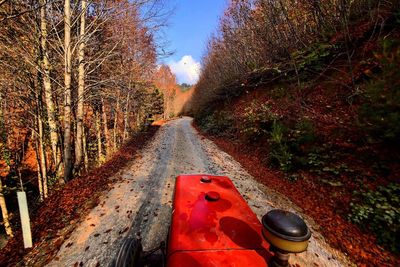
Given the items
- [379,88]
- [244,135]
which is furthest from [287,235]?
[244,135]

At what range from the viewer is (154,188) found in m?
6.66

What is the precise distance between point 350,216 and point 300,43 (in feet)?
33.3

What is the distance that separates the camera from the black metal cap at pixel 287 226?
1717 millimetres

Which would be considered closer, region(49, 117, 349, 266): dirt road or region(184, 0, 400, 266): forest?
region(49, 117, 349, 266): dirt road

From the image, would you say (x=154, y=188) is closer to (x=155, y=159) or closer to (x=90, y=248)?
(x=90, y=248)

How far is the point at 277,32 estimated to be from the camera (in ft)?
39.7

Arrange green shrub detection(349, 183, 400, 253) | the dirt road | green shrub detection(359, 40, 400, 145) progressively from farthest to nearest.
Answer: green shrub detection(359, 40, 400, 145) < green shrub detection(349, 183, 400, 253) < the dirt road

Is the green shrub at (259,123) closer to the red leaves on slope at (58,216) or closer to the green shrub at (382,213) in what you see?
the green shrub at (382,213)

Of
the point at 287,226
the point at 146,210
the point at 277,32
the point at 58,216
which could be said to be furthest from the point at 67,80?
the point at 277,32

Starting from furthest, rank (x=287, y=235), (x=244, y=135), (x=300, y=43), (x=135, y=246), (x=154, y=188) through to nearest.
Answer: (x=244, y=135) < (x=300, y=43) < (x=154, y=188) < (x=135, y=246) < (x=287, y=235)

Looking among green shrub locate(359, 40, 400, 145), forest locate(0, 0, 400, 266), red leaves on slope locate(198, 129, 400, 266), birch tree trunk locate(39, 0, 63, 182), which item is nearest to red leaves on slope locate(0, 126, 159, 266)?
forest locate(0, 0, 400, 266)

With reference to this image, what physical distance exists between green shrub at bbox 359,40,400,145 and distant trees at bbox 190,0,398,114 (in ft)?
7.15

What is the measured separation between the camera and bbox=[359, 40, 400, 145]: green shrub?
4652 millimetres

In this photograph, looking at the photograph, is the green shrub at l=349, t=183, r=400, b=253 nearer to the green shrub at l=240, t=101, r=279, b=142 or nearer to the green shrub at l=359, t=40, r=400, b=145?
the green shrub at l=359, t=40, r=400, b=145
